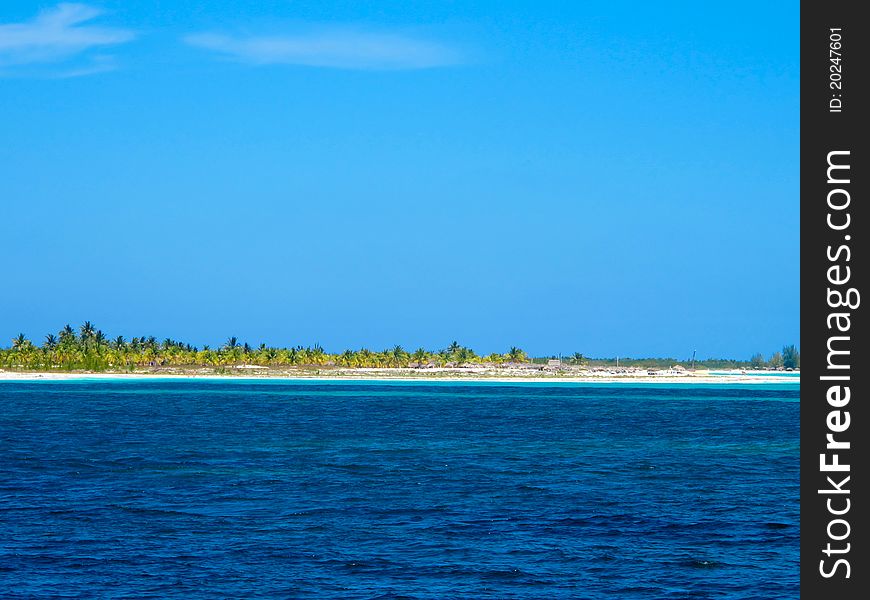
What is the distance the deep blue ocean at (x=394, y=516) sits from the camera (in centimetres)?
2898

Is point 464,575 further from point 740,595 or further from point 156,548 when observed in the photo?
point 156,548

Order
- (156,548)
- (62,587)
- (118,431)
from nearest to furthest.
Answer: (62,587) → (156,548) → (118,431)

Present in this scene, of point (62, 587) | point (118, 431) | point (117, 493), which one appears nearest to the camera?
point (62, 587)

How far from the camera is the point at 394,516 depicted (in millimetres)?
39250

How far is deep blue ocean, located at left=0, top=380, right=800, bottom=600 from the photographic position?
2898 cm

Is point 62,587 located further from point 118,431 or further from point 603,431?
point 603,431

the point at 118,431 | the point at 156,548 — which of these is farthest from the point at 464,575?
the point at 118,431

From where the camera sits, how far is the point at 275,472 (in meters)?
53.2
